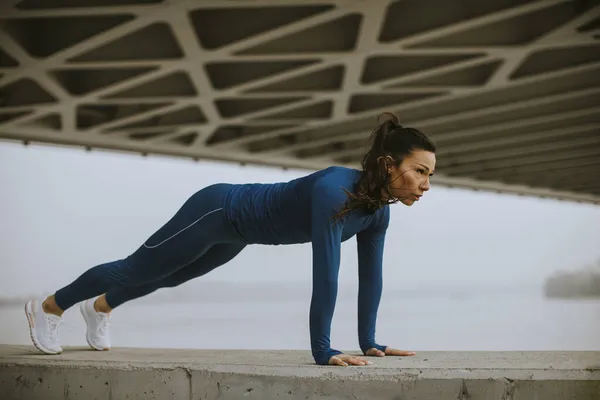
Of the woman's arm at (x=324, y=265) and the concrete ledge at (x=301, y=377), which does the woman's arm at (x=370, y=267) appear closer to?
the concrete ledge at (x=301, y=377)

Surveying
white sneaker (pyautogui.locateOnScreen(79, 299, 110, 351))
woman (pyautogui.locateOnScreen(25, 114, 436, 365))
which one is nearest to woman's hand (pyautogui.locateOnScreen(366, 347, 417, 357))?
woman (pyautogui.locateOnScreen(25, 114, 436, 365))

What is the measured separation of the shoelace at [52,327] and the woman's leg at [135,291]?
0.34 meters

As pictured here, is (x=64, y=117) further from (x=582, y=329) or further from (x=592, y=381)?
(x=592, y=381)

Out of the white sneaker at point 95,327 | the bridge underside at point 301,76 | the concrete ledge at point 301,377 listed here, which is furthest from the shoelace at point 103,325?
the bridge underside at point 301,76

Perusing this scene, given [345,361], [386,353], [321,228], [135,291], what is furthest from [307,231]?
[135,291]

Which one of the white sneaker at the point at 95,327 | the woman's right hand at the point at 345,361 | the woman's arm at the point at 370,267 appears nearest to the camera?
the woman's right hand at the point at 345,361

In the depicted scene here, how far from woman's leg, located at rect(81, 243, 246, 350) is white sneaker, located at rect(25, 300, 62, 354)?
33cm

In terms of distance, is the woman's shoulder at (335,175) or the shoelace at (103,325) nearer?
the woman's shoulder at (335,175)

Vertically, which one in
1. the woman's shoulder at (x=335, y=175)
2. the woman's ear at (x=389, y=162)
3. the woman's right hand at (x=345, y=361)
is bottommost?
the woman's right hand at (x=345, y=361)

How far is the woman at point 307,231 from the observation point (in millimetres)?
3406

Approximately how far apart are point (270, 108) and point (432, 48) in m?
5.74

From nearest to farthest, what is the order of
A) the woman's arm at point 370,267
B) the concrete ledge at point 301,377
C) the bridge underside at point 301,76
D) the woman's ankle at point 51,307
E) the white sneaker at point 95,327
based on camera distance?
the concrete ledge at point 301,377, the woman's arm at point 370,267, the woman's ankle at point 51,307, the white sneaker at point 95,327, the bridge underside at point 301,76

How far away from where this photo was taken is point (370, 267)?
3.88 meters

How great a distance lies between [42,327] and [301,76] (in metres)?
13.3
